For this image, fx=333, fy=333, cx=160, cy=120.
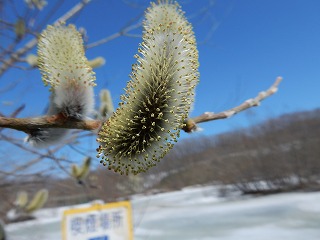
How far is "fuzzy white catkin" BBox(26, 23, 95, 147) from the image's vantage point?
640 millimetres

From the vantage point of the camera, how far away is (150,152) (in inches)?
21.7

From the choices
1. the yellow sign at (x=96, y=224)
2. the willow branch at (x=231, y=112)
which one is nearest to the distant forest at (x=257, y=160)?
the yellow sign at (x=96, y=224)

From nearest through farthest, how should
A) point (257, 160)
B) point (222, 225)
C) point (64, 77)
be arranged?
point (64, 77) < point (222, 225) < point (257, 160)

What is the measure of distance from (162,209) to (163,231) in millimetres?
4714

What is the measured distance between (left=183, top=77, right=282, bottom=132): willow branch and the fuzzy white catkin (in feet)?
0.68

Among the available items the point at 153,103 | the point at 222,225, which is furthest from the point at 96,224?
the point at 222,225

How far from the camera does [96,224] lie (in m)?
3.64

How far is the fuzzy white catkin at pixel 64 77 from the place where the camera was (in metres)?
0.64

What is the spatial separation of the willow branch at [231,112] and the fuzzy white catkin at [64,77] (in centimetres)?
21

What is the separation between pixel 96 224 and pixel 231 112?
3.27 m

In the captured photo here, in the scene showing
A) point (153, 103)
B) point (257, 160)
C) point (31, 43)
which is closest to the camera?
point (153, 103)

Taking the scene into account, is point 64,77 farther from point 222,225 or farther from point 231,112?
point 222,225

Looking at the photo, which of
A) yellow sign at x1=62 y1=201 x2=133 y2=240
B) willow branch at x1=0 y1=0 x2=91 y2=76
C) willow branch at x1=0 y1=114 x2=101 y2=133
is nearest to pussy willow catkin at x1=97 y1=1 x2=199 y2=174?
willow branch at x1=0 y1=114 x2=101 y2=133

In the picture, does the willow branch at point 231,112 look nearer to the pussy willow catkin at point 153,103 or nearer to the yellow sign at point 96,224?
the pussy willow catkin at point 153,103
